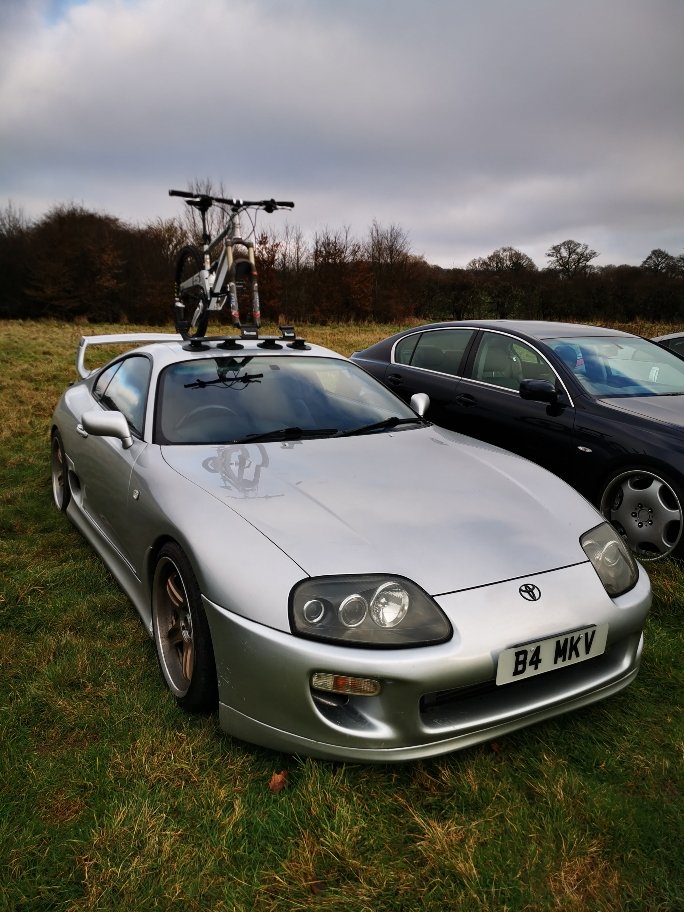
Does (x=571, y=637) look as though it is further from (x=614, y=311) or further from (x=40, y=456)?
(x=614, y=311)

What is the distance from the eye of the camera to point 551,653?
185 centimetres

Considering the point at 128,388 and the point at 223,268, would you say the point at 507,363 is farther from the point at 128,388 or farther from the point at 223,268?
the point at 223,268

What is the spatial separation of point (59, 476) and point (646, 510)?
369 centimetres

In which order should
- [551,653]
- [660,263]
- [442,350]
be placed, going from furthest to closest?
[660,263]
[442,350]
[551,653]

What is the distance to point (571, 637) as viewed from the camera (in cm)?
189

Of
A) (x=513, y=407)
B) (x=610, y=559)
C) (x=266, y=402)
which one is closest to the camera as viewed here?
(x=610, y=559)

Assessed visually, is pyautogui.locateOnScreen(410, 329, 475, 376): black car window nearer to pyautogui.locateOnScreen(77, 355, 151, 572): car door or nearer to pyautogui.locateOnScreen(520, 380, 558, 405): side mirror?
pyautogui.locateOnScreen(520, 380, 558, 405): side mirror

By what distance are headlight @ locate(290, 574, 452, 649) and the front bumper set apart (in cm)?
3

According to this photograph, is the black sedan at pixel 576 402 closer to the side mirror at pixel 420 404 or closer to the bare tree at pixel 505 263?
the side mirror at pixel 420 404

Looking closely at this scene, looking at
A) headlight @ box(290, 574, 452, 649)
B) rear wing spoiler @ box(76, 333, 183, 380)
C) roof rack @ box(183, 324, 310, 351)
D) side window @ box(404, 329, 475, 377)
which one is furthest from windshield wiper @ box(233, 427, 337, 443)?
side window @ box(404, 329, 475, 377)

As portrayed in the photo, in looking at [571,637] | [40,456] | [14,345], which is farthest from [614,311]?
[571,637]

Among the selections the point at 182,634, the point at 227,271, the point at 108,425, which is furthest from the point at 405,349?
the point at 182,634

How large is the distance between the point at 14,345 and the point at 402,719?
14.8 metres

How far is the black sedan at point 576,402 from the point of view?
3.38 metres
